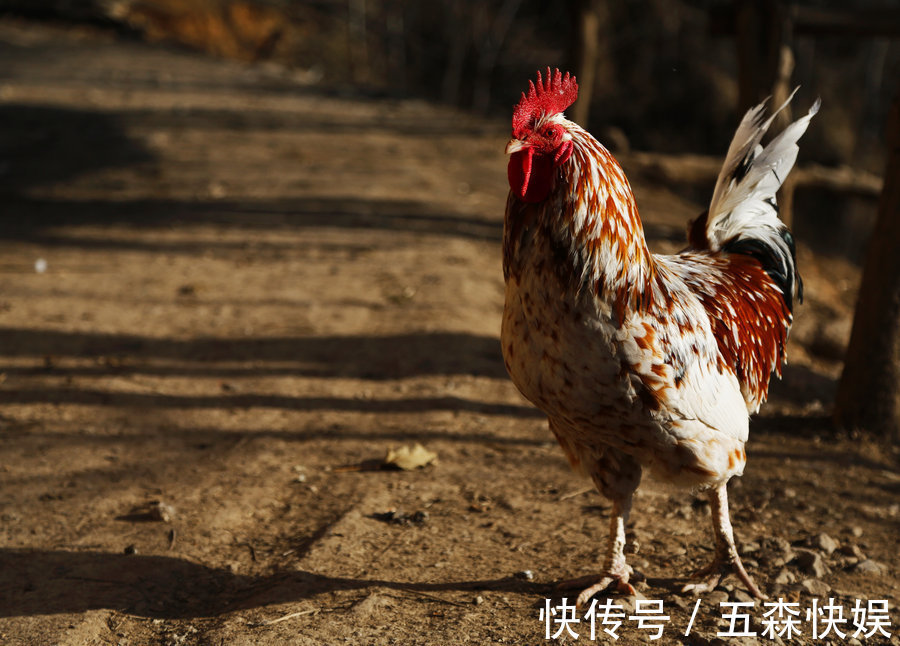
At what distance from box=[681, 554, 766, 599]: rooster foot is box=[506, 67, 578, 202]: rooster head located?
65.2 inches

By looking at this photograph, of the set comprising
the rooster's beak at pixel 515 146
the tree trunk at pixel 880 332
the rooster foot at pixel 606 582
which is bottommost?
the rooster foot at pixel 606 582

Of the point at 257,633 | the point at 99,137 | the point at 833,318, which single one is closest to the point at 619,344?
the point at 257,633

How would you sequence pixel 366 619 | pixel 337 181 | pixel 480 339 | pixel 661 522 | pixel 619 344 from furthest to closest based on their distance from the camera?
pixel 337 181, pixel 480 339, pixel 661 522, pixel 366 619, pixel 619 344

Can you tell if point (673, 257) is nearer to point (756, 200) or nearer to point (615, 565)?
point (756, 200)

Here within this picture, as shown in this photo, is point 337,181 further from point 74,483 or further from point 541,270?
point 541,270

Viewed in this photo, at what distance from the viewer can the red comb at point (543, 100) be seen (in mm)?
2590

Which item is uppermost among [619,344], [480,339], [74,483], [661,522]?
[619,344]

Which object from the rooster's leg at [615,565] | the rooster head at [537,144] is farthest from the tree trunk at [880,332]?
the rooster head at [537,144]

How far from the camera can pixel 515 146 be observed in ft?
8.18

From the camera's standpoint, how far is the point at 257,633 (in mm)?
2738

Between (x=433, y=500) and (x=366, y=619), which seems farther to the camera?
(x=433, y=500)

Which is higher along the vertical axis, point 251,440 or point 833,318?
point 833,318

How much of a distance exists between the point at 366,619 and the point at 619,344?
132 cm

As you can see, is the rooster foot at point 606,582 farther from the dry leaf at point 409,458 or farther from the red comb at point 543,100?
the red comb at point 543,100
